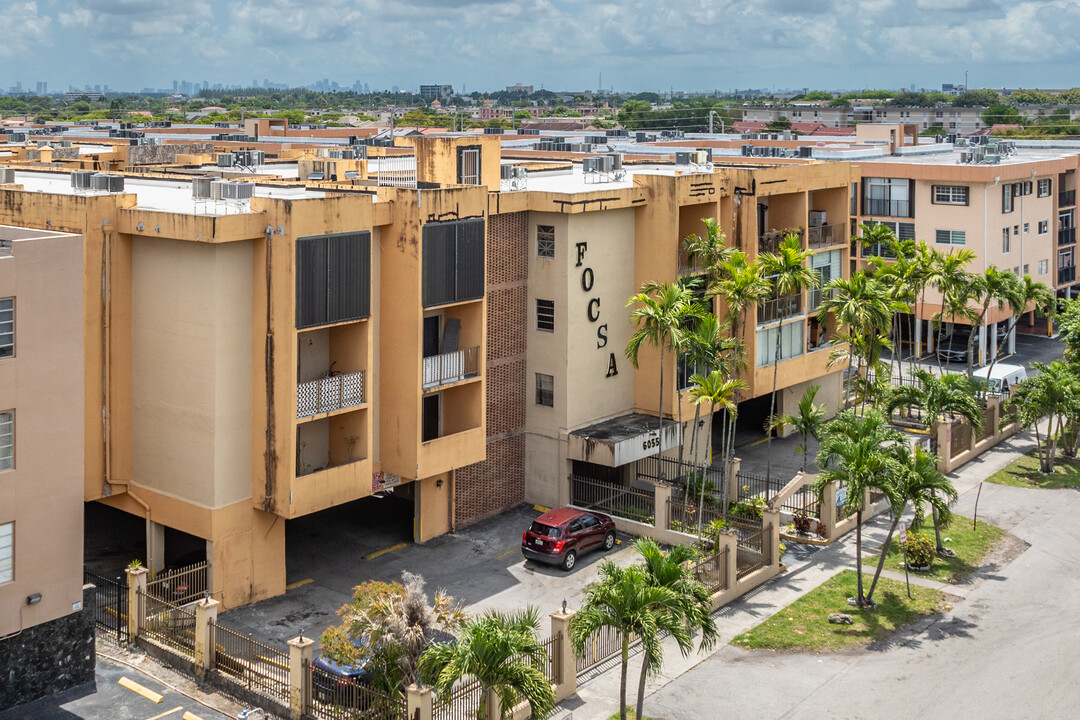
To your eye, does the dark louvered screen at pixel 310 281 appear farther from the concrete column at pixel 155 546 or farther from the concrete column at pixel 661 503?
the concrete column at pixel 661 503

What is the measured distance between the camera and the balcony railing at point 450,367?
34.8 m

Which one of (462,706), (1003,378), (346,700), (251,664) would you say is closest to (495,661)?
(462,706)

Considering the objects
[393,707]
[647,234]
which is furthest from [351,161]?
[393,707]

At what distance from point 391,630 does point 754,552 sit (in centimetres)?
1434

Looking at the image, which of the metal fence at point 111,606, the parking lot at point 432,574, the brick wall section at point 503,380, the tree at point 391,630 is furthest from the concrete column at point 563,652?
the brick wall section at point 503,380

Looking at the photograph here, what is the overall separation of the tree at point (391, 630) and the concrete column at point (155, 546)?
9.81 metres

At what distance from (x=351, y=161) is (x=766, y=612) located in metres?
24.7

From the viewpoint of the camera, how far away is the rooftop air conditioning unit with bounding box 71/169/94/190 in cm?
3506

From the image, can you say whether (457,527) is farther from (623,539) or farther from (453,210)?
(453,210)

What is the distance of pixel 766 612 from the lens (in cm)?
3192

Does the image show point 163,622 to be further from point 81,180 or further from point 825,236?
point 825,236

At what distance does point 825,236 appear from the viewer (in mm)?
49156

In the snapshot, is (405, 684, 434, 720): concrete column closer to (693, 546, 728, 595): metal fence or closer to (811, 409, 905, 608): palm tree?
(693, 546, 728, 595): metal fence

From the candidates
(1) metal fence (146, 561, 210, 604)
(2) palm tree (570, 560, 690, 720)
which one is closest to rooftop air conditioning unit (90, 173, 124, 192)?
(1) metal fence (146, 561, 210, 604)
